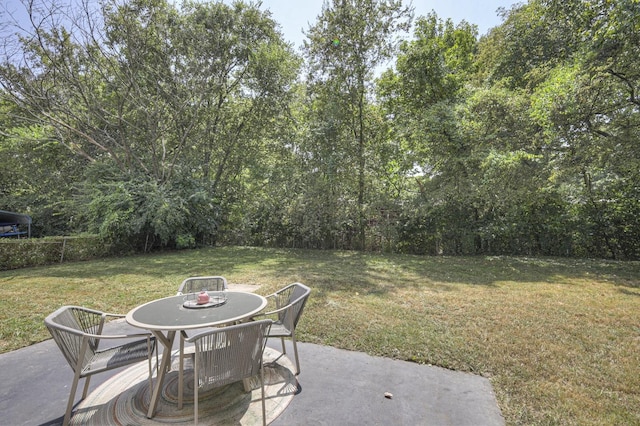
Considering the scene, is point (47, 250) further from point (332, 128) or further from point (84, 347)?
point (332, 128)

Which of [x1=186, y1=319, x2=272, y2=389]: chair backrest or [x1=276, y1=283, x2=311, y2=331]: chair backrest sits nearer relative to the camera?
[x1=186, y1=319, x2=272, y2=389]: chair backrest

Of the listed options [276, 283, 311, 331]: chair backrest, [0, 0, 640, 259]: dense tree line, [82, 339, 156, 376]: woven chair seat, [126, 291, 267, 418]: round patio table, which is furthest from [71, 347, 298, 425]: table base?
[0, 0, 640, 259]: dense tree line

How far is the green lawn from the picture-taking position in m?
2.44

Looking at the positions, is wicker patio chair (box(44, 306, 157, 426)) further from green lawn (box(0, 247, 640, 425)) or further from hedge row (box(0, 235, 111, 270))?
hedge row (box(0, 235, 111, 270))

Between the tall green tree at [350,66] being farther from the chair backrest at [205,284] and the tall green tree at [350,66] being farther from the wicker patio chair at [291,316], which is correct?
the wicker patio chair at [291,316]

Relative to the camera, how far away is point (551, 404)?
7.21ft

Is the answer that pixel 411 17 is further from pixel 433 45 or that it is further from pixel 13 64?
pixel 13 64

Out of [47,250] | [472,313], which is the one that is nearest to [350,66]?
[472,313]

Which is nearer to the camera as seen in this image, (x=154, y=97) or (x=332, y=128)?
(x=332, y=128)

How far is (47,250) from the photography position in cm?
878

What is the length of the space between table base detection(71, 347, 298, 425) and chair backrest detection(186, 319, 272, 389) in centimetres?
38

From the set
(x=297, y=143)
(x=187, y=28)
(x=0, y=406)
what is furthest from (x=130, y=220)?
(x=0, y=406)

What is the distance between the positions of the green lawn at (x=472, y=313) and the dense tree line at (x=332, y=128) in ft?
7.60

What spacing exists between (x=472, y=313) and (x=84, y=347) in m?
4.38
